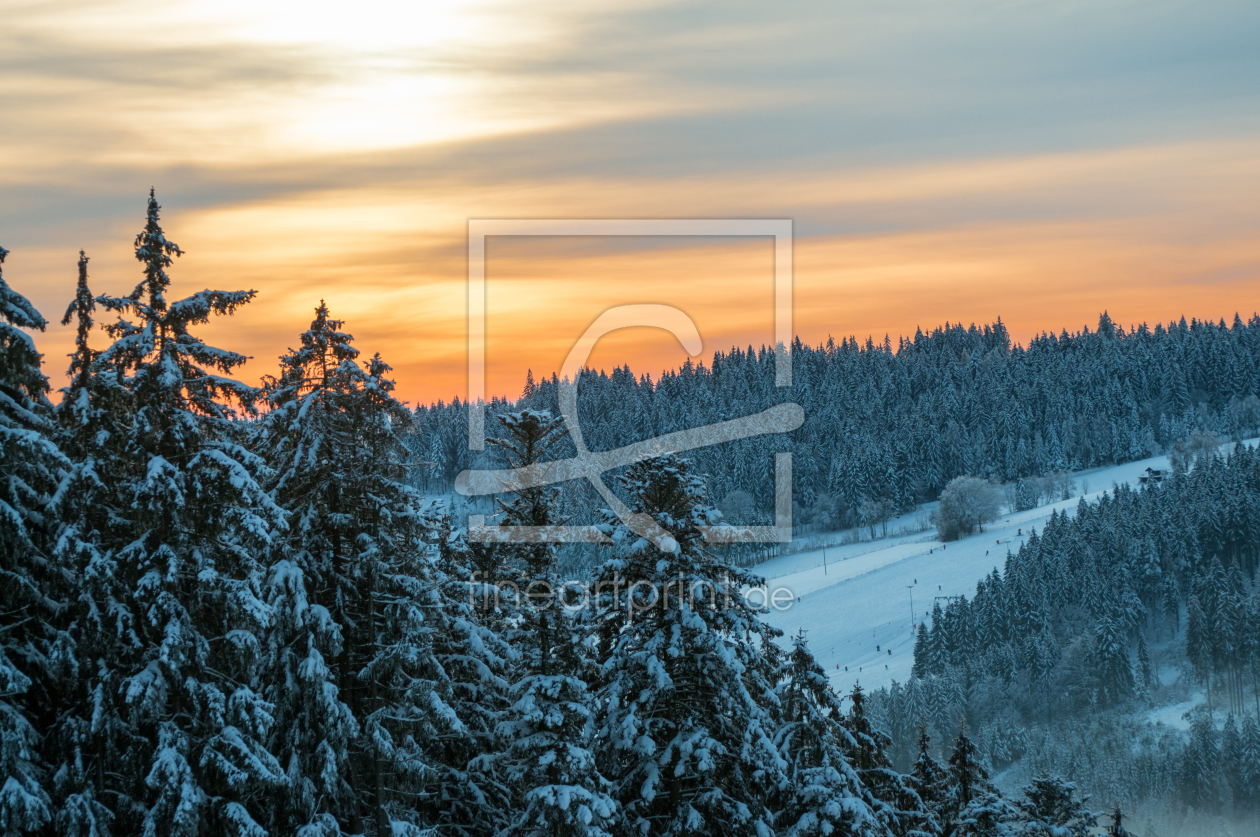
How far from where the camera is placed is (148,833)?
17906mm

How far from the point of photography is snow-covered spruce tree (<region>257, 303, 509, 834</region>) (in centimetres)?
2088

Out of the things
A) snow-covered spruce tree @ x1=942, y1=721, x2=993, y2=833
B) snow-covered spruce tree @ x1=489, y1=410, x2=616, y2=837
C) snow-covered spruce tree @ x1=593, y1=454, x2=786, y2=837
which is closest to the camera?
snow-covered spruce tree @ x1=489, y1=410, x2=616, y2=837

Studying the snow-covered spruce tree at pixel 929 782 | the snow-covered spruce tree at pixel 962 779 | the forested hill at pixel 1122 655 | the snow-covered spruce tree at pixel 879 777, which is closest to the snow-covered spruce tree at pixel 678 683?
the snow-covered spruce tree at pixel 879 777

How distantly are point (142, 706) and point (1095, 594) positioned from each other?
167534mm

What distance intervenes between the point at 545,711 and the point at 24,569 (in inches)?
395

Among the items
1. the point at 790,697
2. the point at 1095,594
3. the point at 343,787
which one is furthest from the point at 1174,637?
the point at 343,787

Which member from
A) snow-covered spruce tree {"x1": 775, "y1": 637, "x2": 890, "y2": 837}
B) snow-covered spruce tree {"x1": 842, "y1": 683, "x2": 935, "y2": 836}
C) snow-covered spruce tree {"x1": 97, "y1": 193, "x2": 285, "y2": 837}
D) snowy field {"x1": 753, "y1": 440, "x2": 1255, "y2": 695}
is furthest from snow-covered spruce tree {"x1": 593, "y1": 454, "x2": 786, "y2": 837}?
snowy field {"x1": 753, "y1": 440, "x2": 1255, "y2": 695}

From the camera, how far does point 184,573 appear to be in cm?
1952

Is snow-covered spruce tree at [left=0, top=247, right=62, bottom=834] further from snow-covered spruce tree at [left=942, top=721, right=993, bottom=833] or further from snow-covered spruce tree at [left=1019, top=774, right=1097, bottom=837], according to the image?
snow-covered spruce tree at [left=1019, top=774, right=1097, bottom=837]

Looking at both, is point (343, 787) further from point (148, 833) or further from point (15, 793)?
point (15, 793)

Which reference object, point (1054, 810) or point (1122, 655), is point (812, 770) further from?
point (1122, 655)

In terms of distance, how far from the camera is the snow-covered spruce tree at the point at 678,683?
2330cm

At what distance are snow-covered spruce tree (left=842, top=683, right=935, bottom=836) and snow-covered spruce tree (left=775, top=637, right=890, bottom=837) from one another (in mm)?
2945

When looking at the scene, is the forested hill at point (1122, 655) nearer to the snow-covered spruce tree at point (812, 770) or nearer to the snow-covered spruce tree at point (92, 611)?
the snow-covered spruce tree at point (812, 770)
